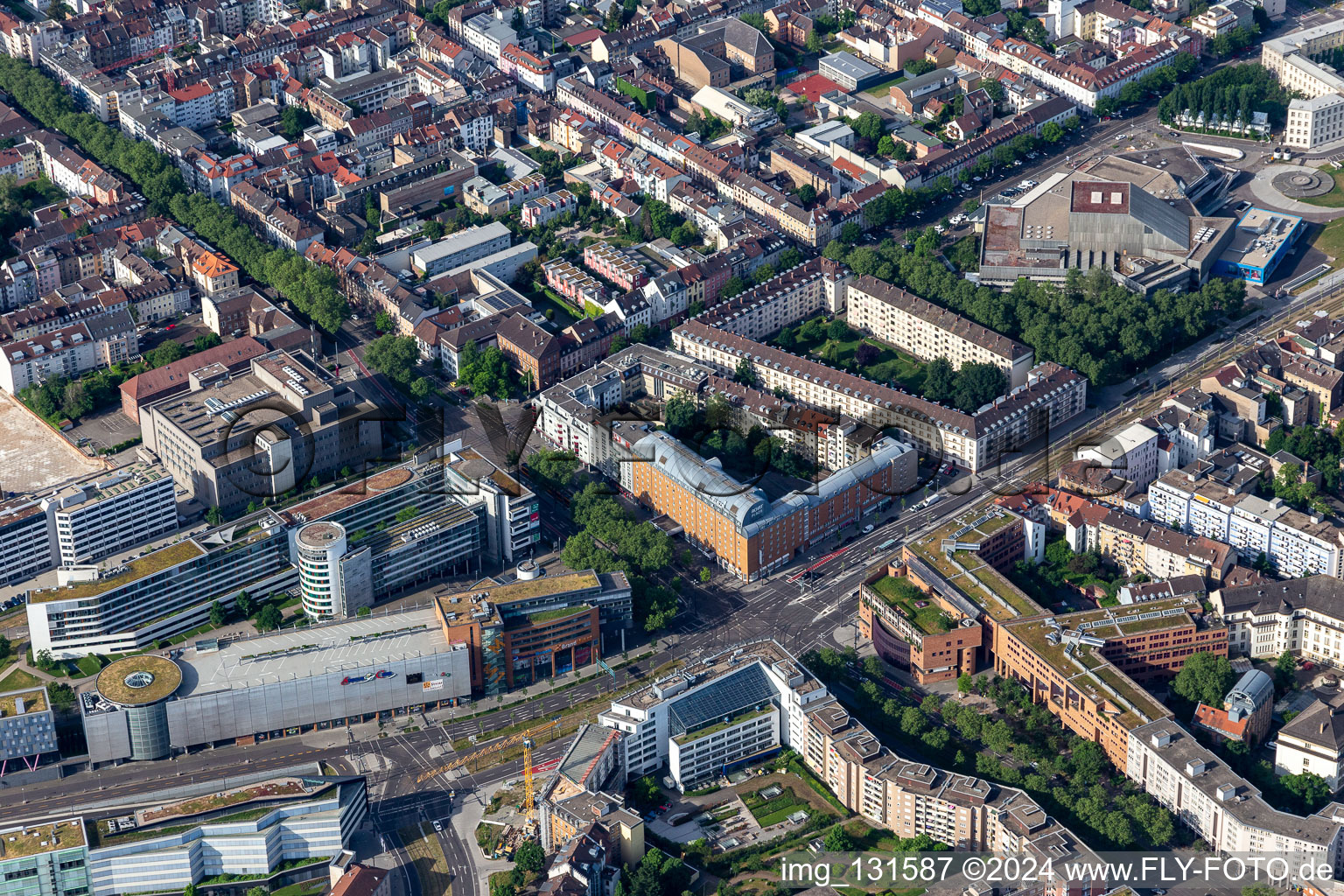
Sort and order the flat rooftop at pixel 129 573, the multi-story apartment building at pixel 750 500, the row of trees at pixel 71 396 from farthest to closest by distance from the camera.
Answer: the row of trees at pixel 71 396 < the multi-story apartment building at pixel 750 500 < the flat rooftop at pixel 129 573

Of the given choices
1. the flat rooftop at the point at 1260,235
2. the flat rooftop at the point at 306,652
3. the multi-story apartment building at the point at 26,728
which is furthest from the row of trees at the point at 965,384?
the multi-story apartment building at the point at 26,728

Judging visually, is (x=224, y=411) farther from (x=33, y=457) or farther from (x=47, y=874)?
(x=47, y=874)

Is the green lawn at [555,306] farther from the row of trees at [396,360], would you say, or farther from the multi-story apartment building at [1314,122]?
the multi-story apartment building at [1314,122]

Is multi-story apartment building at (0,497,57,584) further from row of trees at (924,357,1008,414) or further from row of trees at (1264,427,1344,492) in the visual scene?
row of trees at (1264,427,1344,492)

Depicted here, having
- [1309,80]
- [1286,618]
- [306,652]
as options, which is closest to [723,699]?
[306,652]

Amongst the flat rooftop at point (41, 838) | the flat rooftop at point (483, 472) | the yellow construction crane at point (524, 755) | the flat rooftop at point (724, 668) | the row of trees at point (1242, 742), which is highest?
the flat rooftop at point (483, 472)

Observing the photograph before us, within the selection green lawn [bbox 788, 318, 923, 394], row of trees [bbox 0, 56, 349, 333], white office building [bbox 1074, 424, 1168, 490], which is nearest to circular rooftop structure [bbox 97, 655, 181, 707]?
row of trees [bbox 0, 56, 349, 333]
